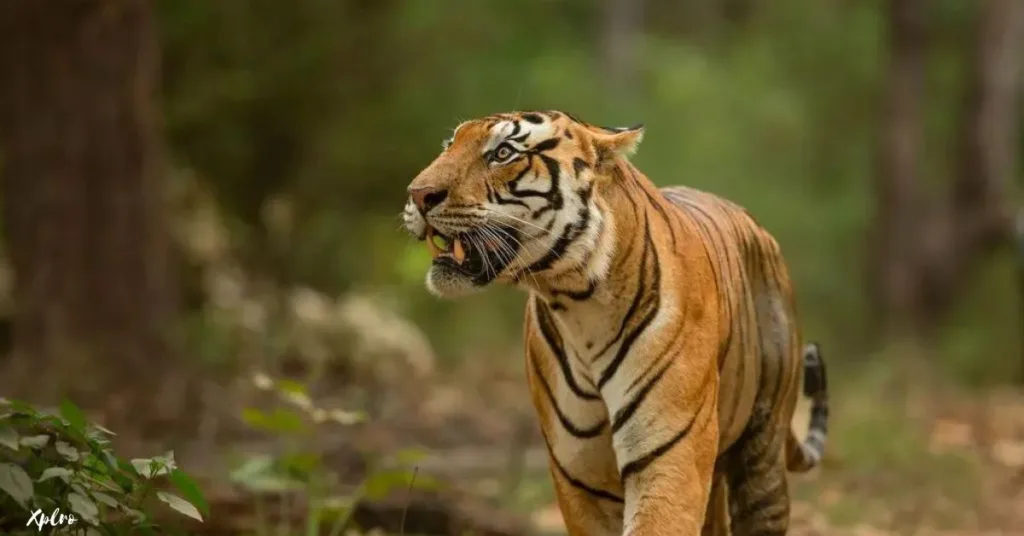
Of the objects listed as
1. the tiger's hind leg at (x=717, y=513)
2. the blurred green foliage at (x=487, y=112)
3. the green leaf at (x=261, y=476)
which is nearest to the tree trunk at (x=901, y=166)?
the blurred green foliage at (x=487, y=112)

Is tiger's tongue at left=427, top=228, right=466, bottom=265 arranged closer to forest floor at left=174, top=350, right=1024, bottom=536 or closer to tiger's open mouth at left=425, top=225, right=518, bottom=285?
tiger's open mouth at left=425, top=225, right=518, bottom=285

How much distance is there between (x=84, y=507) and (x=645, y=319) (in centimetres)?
Result: 137

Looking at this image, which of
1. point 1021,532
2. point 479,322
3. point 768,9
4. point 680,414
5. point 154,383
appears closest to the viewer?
point 680,414

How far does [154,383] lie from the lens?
295 inches

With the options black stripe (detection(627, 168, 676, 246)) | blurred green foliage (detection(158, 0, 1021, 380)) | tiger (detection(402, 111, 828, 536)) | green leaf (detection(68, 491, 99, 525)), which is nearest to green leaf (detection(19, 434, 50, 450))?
green leaf (detection(68, 491, 99, 525))

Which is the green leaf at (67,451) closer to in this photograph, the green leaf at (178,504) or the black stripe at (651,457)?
the green leaf at (178,504)

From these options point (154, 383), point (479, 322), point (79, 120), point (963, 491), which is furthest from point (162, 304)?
point (479, 322)

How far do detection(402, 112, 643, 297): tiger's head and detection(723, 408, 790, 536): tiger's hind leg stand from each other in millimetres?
941

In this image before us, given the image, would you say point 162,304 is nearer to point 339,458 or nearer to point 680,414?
point 339,458

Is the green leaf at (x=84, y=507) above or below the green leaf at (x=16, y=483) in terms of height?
below

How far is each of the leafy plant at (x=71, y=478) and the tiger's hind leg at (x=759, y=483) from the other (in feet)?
5.24

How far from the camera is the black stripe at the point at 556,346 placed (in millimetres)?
3627

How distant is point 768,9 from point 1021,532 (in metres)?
14.6

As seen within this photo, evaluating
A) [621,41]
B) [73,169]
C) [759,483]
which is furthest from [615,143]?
[621,41]
